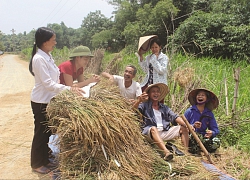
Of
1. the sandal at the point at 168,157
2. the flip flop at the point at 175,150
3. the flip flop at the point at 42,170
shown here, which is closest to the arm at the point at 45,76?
the flip flop at the point at 42,170

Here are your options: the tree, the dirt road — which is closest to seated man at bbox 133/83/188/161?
the dirt road

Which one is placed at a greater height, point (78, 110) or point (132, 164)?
point (78, 110)

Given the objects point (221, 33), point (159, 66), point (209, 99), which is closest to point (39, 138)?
point (159, 66)

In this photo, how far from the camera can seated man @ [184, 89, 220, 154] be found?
321cm

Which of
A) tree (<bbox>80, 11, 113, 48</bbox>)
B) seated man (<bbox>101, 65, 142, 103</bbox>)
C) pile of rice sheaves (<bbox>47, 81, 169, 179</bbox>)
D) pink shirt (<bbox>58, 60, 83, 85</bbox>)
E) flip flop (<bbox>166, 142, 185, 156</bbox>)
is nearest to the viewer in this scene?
pile of rice sheaves (<bbox>47, 81, 169, 179</bbox>)

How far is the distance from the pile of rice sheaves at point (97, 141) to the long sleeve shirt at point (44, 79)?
0.14m

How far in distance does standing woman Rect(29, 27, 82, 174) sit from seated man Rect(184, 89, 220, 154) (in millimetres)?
1617

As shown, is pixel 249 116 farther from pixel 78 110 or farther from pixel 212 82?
pixel 78 110

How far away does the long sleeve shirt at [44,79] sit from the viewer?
8.38 feet

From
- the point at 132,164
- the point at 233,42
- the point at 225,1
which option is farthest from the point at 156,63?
the point at 225,1

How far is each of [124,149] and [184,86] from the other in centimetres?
235

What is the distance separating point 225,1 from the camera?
1048cm

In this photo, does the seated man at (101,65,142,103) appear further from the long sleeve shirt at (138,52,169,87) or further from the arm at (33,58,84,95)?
the arm at (33,58,84,95)

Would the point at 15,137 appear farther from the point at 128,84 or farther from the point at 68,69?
the point at 128,84
